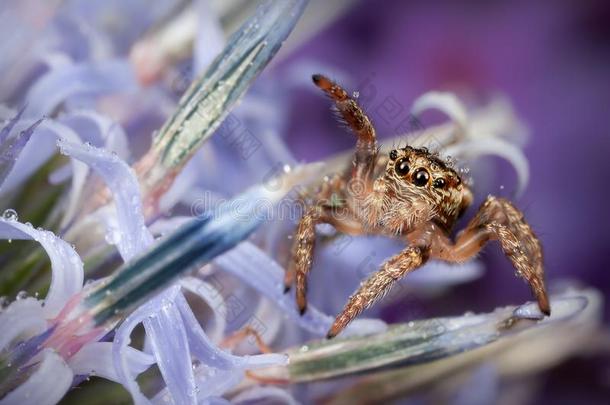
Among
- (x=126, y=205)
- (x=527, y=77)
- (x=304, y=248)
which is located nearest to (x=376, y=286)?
(x=304, y=248)

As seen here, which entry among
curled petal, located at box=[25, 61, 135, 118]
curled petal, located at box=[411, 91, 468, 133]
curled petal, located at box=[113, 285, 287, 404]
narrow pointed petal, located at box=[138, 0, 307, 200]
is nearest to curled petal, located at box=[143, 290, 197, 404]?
curled petal, located at box=[113, 285, 287, 404]

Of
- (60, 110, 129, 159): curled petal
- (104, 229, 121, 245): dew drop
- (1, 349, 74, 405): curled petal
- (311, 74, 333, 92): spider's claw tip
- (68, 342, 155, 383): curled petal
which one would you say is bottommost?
(1, 349, 74, 405): curled petal

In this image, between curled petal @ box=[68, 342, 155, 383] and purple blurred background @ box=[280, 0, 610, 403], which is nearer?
curled petal @ box=[68, 342, 155, 383]

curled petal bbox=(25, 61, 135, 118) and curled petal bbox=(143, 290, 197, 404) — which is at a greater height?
curled petal bbox=(25, 61, 135, 118)

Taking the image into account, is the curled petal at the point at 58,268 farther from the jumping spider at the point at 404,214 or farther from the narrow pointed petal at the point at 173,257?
the jumping spider at the point at 404,214

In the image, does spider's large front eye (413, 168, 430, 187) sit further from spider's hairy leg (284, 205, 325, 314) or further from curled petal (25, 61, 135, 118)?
curled petal (25, 61, 135, 118)

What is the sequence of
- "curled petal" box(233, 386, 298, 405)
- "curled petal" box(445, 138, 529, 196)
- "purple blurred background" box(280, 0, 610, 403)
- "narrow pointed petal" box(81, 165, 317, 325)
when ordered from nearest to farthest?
1. "narrow pointed petal" box(81, 165, 317, 325)
2. "curled petal" box(233, 386, 298, 405)
3. "curled petal" box(445, 138, 529, 196)
4. "purple blurred background" box(280, 0, 610, 403)

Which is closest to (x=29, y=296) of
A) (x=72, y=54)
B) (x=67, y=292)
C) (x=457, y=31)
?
(x=67, y=292)
